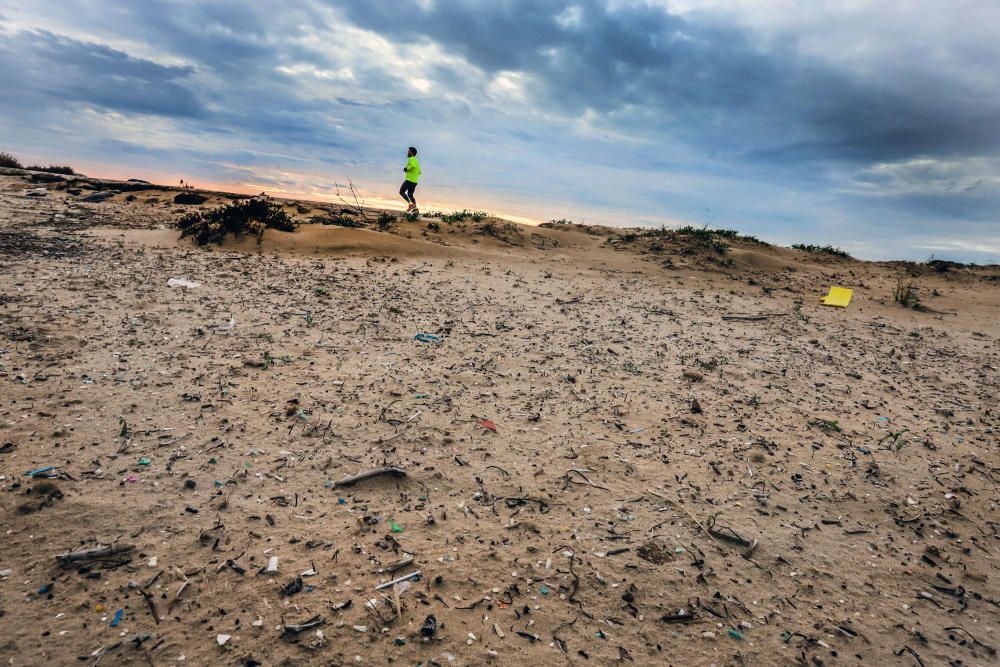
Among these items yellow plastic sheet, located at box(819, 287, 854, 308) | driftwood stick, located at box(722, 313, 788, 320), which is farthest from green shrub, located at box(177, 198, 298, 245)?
yellow plastic sheet, located at box(819, 287, 854, 308)

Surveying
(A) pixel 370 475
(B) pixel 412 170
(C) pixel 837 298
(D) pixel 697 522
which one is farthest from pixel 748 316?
(B) pixel 412 170

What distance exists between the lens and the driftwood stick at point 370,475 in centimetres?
335

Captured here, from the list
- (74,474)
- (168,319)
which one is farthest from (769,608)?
(168,319)

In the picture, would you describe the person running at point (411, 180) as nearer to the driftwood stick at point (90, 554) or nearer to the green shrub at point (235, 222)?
the green shrub at point (235, 222)

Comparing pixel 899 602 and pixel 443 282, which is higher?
pixel 443 282

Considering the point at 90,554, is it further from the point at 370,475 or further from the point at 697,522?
the point at 697,522

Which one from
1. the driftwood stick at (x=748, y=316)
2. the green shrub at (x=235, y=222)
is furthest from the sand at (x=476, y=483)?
the green shrub at (x=235, y=222)

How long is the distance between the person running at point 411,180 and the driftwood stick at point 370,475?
11.4m

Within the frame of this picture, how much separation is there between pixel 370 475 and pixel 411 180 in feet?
37.9

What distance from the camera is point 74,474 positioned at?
319 cm

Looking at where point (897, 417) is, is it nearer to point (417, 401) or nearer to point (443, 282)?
point (417, 401)

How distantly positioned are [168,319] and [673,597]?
5719 mm

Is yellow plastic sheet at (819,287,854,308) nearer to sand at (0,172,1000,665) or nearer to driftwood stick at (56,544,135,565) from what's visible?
sand at (0,172,1000,665)

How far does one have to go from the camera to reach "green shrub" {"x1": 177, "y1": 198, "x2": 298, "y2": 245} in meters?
9.97
